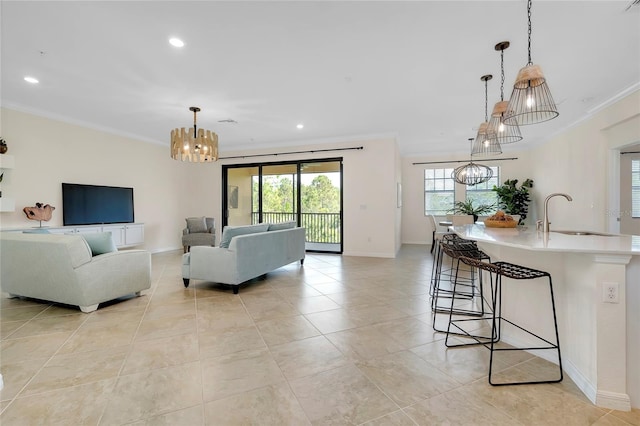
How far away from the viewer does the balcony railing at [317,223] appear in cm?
728

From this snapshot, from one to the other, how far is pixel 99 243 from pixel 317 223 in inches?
187

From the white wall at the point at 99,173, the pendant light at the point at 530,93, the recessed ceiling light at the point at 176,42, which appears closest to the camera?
the pendant light at the point at 530,93

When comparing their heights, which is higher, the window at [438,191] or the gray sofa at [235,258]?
the window at [438,191]

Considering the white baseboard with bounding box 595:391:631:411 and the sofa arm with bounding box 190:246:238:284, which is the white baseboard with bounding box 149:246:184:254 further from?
the white baseboard with bounding box 595:391:631:411

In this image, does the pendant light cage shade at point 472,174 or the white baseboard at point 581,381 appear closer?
the white baseboard at point 581,381

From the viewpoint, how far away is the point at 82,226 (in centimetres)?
513

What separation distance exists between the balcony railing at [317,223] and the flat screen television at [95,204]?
305 centimetres

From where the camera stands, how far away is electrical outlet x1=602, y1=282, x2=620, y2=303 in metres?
1.64

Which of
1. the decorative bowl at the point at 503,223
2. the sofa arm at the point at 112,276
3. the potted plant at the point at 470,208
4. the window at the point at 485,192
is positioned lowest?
the sofa arm at the point at 112,276

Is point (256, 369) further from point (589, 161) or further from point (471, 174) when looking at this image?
point (589, 161)

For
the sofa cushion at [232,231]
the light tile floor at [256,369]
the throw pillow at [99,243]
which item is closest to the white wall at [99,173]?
the light tile floor at [256,369]

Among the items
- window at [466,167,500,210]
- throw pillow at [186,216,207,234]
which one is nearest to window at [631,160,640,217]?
window at [466,167,500,210]

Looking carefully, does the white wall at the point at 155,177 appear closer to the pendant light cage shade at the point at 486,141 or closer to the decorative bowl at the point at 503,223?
the pendant light cage shade at the point at 486,141

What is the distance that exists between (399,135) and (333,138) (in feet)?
4.91
